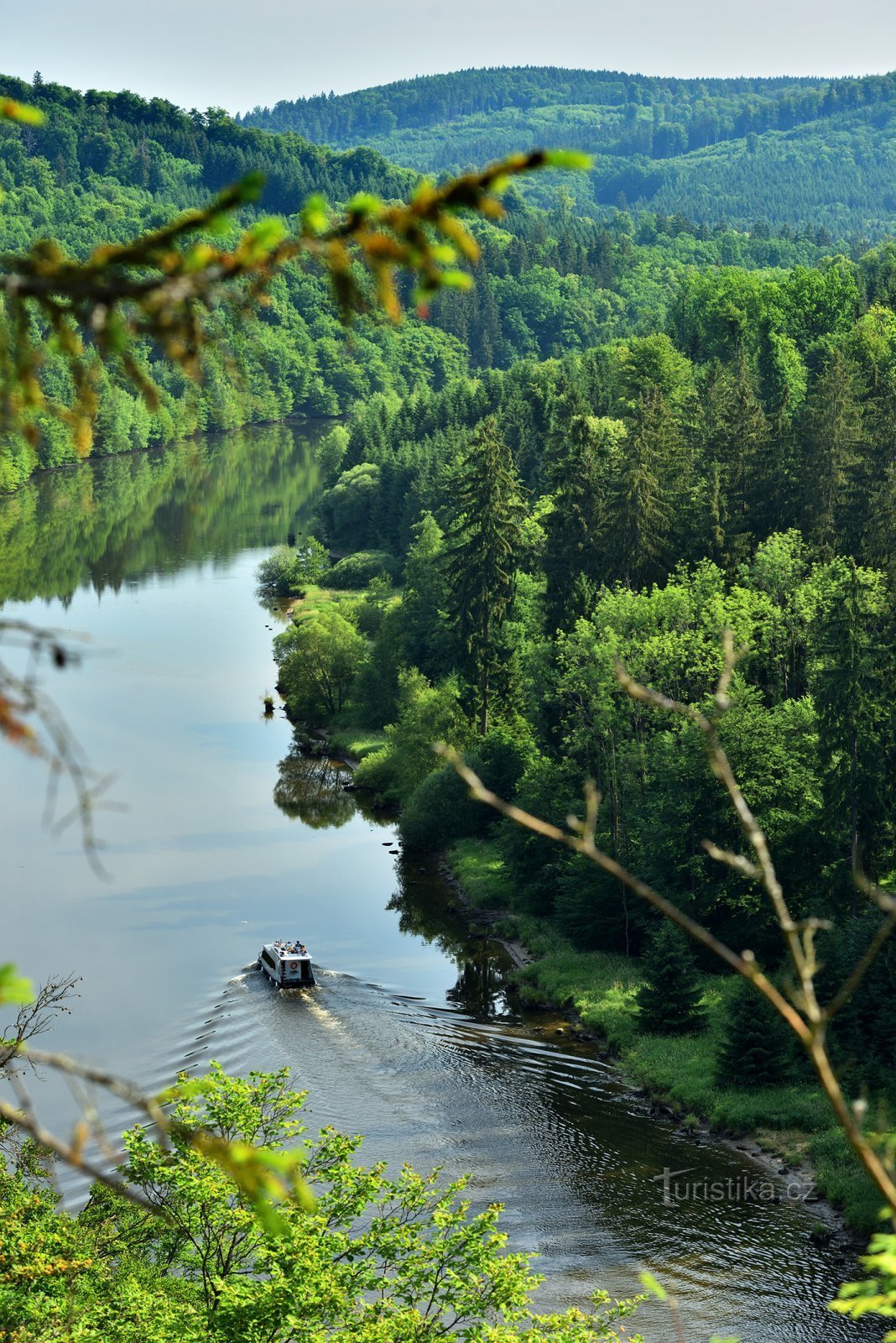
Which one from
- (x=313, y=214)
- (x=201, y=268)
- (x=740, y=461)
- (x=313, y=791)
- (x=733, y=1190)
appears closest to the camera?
(x=201, y=268)

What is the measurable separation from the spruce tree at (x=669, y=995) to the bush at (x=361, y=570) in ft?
187

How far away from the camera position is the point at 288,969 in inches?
1737

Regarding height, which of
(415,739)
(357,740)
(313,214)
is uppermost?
(313,214)

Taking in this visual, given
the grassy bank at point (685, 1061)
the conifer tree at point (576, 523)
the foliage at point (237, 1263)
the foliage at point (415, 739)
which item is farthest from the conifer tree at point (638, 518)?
the foliage at point (237, 1263)

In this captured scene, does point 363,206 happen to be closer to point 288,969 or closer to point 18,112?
point 18,112

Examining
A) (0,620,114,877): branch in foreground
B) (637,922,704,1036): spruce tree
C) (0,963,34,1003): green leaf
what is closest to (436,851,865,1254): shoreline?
(637,922,704,1036): spruce tree

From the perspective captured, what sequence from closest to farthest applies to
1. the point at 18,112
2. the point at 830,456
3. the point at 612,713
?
1. the point at 18,112
2. the point at 612,713
3. the point at 830,456

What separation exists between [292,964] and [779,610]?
20662 millimetres

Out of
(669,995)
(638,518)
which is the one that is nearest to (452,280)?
(669,995)

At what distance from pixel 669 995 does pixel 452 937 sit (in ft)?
32.7

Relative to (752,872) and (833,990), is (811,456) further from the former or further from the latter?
(752,872)

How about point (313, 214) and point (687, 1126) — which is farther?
point (687, 1126)

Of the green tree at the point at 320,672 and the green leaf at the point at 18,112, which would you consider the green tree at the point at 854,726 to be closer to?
the green tree at the point at 320,672

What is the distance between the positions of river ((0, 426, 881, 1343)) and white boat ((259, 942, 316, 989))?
55 cm
